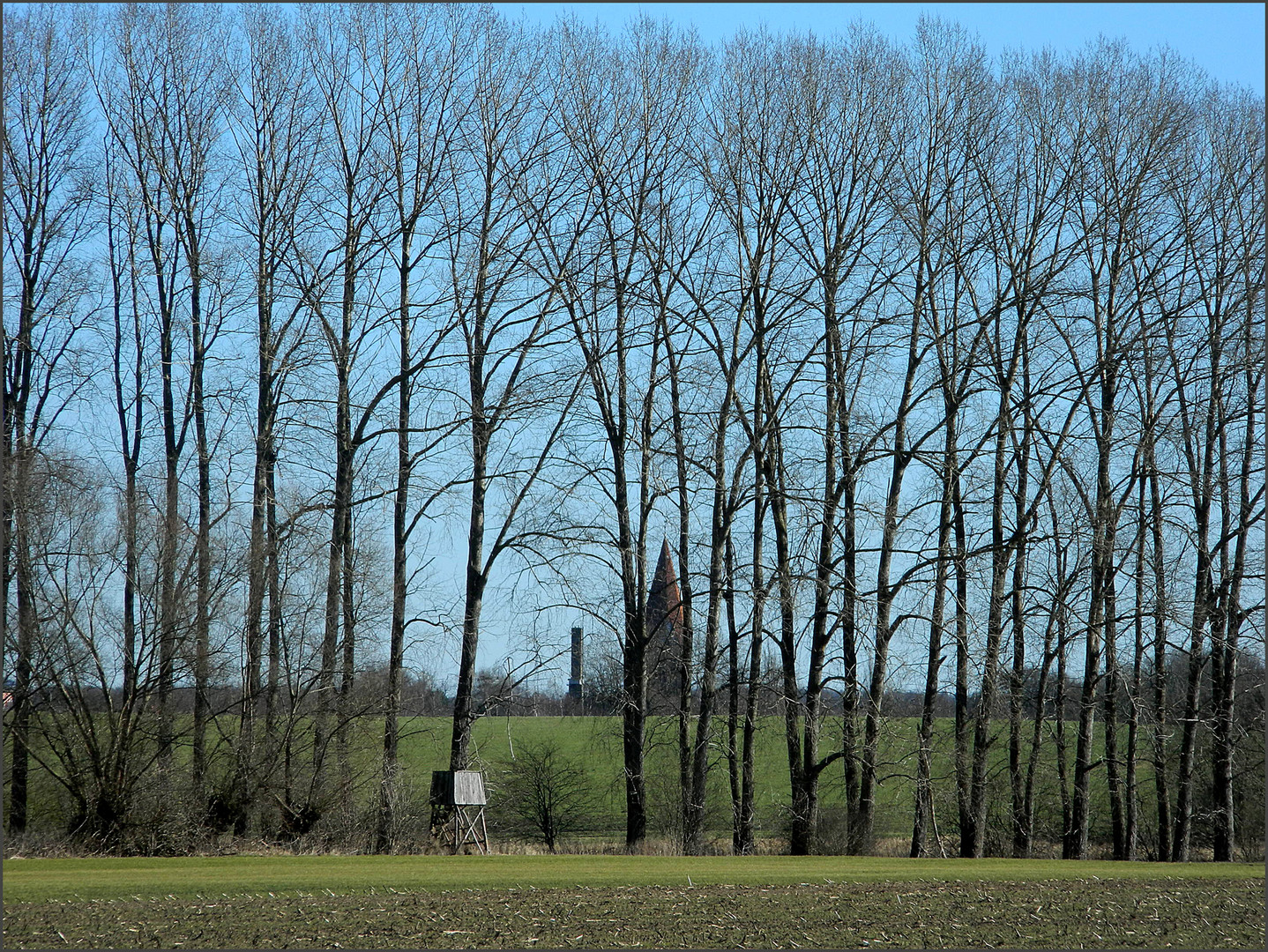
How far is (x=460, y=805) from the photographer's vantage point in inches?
738

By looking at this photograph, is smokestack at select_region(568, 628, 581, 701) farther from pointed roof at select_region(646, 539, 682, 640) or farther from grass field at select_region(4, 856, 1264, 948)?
grass field at select_region(4, 856, 1264, 948)

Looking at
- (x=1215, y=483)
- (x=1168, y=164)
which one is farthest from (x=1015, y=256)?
(x=1215, y=483)

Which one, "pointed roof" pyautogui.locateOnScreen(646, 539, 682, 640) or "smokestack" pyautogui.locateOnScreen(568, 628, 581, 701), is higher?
"pointed roof" pyautogui.locateOnScreen(646, 539, 682, 640)

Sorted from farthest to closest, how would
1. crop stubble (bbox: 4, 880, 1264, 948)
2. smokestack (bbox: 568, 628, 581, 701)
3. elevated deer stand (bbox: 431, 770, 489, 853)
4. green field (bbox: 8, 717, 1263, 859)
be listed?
smokestack (bbox: 568, 628, 581, 701)
elevated deer stand (bbox: 431, 770, 489, 853)
green field (bbox: 8, 717, 1263, 859)
crop stubble (bbox: 4, 880, 1264, 948)

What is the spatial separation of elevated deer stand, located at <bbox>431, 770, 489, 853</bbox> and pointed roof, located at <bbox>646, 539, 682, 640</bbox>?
469cm

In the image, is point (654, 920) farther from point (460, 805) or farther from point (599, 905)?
point (460, 805)

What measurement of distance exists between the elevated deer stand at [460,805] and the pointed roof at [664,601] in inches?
185

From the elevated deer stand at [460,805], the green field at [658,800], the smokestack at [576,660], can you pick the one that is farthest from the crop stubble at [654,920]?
the smokestack at [576,660]

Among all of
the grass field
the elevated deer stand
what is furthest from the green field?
the grass field

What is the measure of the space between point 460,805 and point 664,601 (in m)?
6.15

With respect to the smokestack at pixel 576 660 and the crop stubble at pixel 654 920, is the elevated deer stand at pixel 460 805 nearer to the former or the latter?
the smokestack at pixel 576 660

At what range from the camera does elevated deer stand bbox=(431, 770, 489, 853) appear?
60.8 ft

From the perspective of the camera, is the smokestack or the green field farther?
the smokestack

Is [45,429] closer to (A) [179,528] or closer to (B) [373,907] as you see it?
(A) [179,528]
